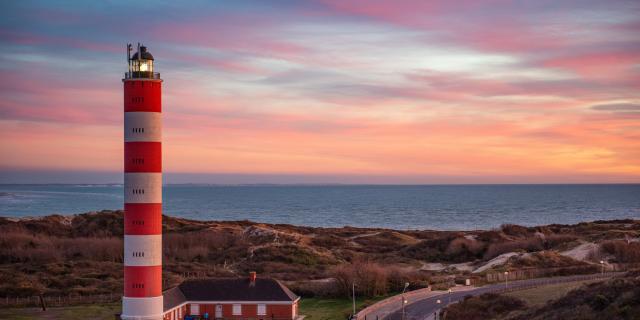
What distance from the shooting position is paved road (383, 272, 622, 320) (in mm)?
53094

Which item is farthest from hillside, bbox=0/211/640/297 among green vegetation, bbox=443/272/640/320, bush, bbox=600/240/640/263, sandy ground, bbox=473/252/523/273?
green vegetation, bbox=443/272/640/320

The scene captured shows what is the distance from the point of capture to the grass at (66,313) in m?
56.4

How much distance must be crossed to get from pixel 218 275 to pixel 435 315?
3242 cm

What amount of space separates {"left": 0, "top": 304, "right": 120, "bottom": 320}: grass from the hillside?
654 cm

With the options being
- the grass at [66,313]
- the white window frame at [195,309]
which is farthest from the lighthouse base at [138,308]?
the grass at [66,313]

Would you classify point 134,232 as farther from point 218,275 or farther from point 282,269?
point 282,269

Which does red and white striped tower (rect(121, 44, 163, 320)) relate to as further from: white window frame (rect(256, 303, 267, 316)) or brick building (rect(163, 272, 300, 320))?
white window frame (rect(256, 303, 267, 316))

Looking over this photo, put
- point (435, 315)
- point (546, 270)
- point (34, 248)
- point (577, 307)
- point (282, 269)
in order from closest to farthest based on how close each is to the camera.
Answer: point (577, 307)
point (435, 315)
point (546, 270)
point (282, 269)
point (34, 248)

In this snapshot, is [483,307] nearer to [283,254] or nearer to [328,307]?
[328,307]

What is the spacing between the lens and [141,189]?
45.2 metres

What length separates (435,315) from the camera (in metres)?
50.7

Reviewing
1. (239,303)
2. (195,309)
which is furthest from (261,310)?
(195,309)

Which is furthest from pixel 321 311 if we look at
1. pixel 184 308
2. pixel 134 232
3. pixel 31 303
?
pixel 31 303

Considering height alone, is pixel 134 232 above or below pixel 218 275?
above
